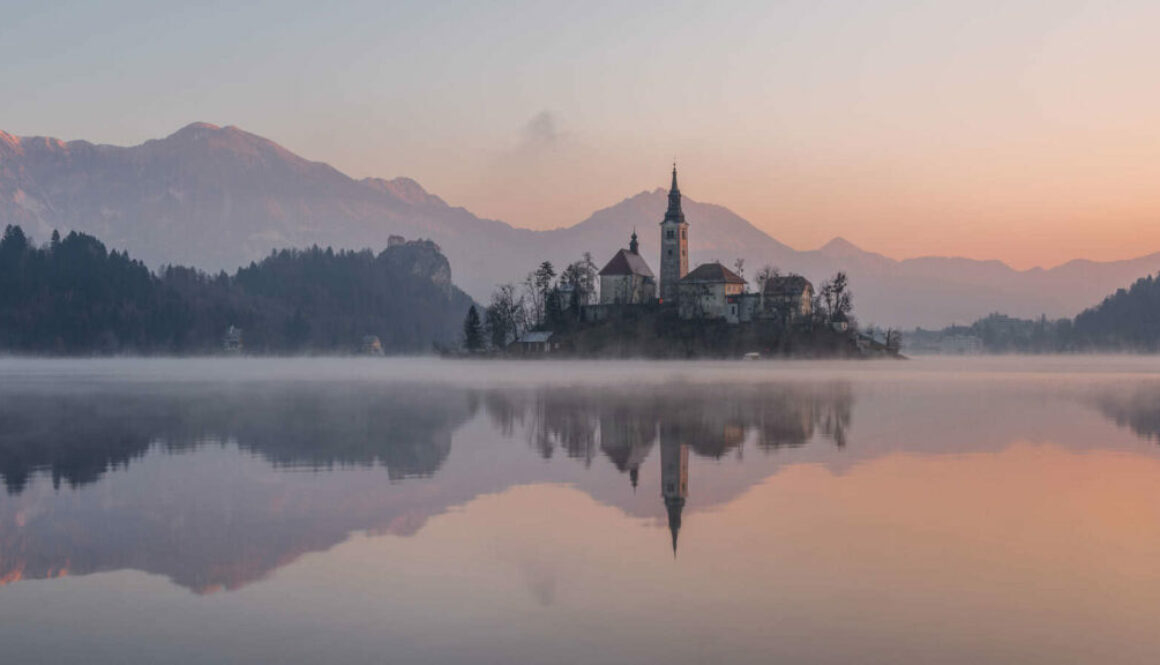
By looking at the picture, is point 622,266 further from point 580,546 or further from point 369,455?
point 580,546

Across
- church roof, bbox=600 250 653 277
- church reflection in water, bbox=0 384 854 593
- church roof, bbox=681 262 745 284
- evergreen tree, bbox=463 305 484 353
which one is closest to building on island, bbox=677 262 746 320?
church roof, bbox=681 262 745 284

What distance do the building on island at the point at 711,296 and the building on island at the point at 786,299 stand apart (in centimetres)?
575

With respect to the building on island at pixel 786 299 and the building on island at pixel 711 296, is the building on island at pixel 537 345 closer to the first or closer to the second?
the building on island at pixel 711 296

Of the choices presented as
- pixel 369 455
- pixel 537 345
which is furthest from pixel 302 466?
pixel 537 345

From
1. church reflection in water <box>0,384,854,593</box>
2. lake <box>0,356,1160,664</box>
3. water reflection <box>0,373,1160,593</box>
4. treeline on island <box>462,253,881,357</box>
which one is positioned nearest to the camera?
lake <box>0,356,1160,664</box>

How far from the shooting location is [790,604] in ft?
52.0

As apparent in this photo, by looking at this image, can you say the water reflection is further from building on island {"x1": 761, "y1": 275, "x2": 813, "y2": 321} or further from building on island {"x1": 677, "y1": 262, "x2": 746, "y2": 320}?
building on island {"x1": 677, "y1": 262, "x2": 746, "y2": 320}

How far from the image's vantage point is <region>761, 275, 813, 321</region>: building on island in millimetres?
182375

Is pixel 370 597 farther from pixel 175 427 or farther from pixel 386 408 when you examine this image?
pixel 386 408

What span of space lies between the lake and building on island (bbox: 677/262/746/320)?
143 metres

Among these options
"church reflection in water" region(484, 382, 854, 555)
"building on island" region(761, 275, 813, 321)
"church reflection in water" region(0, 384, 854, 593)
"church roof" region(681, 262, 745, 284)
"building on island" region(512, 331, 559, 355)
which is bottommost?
"church reflection in water" region(0, 384, 854, 593)

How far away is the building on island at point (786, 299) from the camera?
182m

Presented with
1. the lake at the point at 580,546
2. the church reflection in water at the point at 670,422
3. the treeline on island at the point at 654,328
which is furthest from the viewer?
the treeline on island at the point at 654,328

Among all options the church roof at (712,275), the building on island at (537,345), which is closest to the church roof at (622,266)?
the church roof at (712,275)
